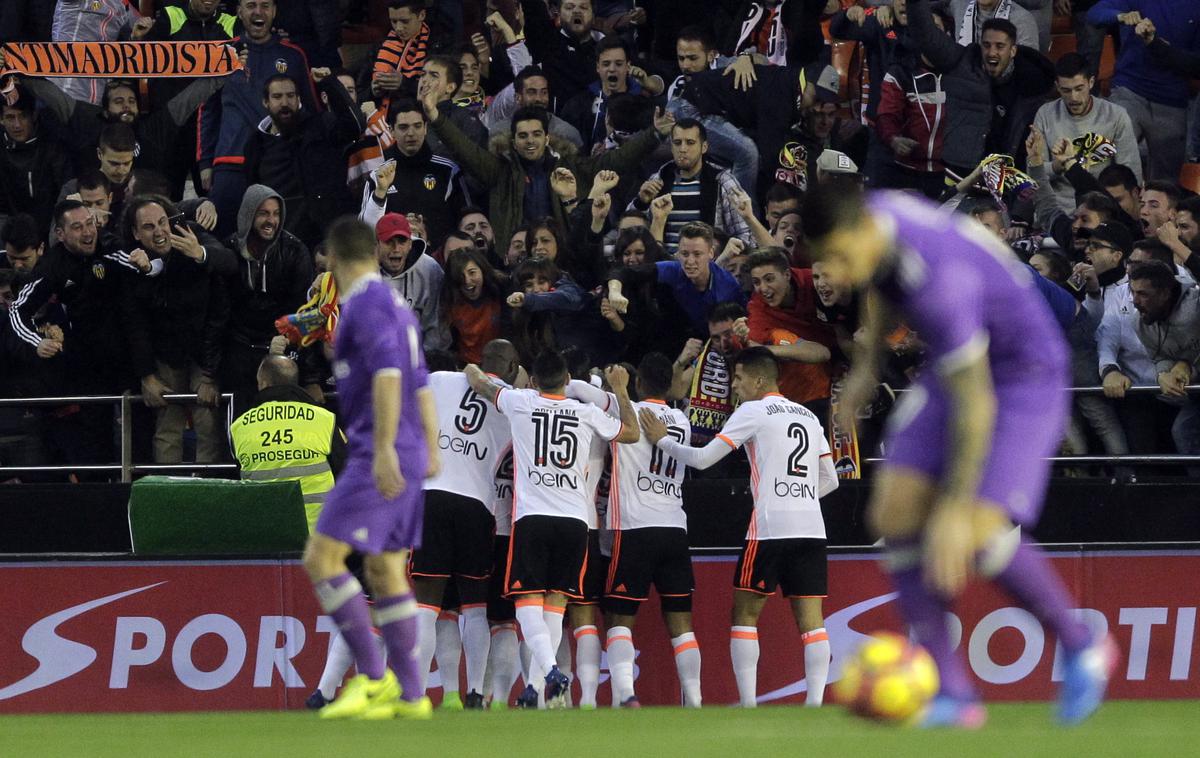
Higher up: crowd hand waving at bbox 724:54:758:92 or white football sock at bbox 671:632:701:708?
crowd hand waving at bbox 724:54:758:92

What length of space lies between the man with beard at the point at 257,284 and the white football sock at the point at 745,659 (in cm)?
424

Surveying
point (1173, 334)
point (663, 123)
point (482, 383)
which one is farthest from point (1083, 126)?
point (482, 383)

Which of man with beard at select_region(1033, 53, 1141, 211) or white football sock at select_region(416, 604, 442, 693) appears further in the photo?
man with beard at select_region(1033, 53, 1141, 211)

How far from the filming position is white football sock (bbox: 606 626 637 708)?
445 inches

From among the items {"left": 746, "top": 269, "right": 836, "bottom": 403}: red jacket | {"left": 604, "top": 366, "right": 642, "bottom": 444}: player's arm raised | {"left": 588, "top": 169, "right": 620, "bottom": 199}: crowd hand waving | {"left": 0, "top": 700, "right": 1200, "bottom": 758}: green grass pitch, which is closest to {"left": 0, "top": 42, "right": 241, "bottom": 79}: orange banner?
{"left": 588, "top": 169, "right": 620, "bottom": 199}: crowd hand waving

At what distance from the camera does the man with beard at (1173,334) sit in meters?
11.9

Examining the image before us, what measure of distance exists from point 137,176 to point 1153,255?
8.06 metres

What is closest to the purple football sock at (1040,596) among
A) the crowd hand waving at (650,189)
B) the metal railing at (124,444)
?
the metal railing at (124,444)

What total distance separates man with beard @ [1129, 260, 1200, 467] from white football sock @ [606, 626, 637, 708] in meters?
4.12

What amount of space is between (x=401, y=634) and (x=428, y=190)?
670 centimetres

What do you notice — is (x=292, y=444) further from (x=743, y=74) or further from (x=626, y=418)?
(x=743, y=74)


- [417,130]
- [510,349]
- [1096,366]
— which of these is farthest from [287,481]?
[1096,366]

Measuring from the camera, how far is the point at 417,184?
46.0 ft

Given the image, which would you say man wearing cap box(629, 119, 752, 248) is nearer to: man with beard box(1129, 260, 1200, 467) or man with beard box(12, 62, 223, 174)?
man with beard box(1129, 260, 1200, 467)
